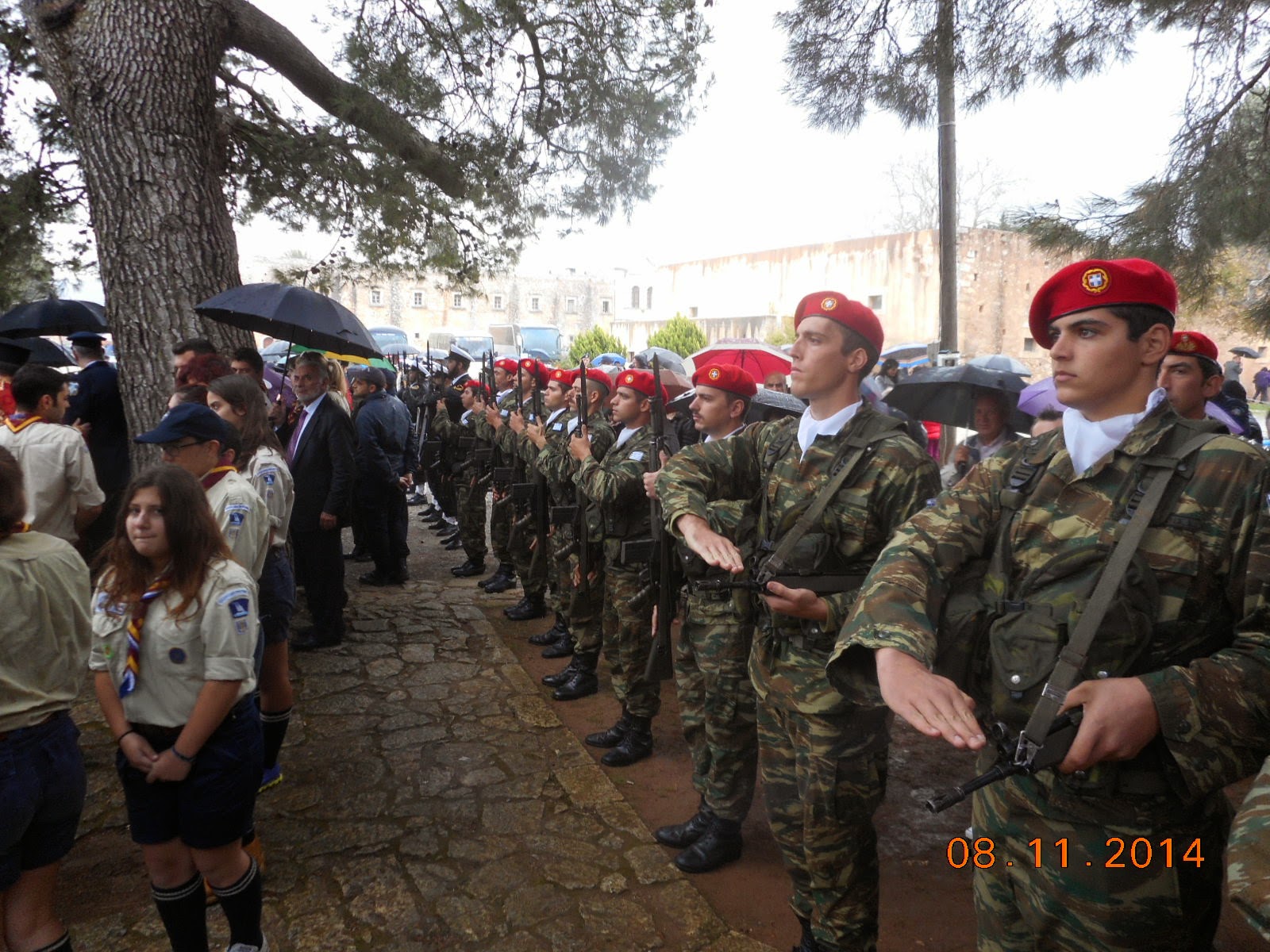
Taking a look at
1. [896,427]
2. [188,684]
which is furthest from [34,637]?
[896,427]

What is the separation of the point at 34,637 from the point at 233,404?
1.71 meters

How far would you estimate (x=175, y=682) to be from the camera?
2473mm

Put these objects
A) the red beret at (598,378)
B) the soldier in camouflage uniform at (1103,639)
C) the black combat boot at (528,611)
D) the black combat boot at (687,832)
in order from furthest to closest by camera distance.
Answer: the black combat boot at (528,611) < the red beret at (598,378) < the black combat boot at (687,832) < the soldier in camouflage uniform at (1103,639)

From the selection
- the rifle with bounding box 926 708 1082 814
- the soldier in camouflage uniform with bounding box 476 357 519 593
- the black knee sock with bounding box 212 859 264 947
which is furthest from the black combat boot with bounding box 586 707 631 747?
the rifle with bounding box 926 708 1082 814

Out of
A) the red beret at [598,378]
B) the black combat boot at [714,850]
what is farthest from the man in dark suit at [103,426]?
the black combat boot at [714,850]

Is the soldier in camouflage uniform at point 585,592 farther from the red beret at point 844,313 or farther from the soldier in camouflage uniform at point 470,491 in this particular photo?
the soldier in camouflage uniform at point 470,491

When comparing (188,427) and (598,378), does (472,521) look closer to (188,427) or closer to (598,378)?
(598,378)

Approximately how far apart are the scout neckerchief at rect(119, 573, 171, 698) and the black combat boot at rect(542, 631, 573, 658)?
3.73 m

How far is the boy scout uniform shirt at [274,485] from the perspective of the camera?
381 centimetres

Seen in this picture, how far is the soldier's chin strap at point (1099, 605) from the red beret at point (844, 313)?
1.25 m

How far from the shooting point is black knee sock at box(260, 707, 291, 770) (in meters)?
3.91

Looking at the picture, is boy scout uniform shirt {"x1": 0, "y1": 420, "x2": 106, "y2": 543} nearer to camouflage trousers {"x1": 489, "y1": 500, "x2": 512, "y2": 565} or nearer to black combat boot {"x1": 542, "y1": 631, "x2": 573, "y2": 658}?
black combat boot {"x1": 542, "y1": 631, "x2": 573, "y2": 658}

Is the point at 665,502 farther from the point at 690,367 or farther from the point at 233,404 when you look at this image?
the point at 690,367

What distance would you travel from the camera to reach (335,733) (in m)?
4.67
